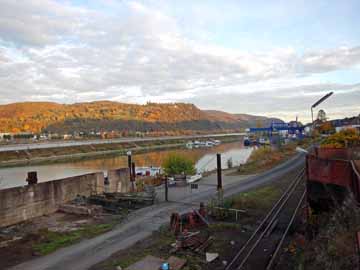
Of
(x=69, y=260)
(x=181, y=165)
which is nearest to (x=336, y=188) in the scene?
(x=69, y=260)

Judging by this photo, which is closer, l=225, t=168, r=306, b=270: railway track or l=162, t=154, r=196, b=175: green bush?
l=225, t=168, r=306, b=270: railway track

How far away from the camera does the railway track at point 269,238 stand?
411 inches

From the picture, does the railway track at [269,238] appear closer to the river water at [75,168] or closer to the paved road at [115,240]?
the paved road at [115,240]

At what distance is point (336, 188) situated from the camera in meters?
10.6

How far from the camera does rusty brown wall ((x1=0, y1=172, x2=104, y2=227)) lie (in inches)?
656

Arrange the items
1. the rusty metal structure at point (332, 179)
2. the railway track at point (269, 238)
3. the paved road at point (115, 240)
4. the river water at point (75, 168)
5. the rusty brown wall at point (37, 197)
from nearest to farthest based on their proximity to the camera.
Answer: the rusty metal structure at point (332, 179)
the railway track at point (269, 238)
the paved road at point (115, 240)
the rusty brown wall at point (37, 197)
the river water at point (75, 168)

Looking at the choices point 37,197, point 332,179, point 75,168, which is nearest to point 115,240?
point 37,197

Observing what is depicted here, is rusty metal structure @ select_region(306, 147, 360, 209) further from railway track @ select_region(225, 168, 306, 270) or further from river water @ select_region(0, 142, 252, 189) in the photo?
river water @ select_region(0, 142, 252, 189)

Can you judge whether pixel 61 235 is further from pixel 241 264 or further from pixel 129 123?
pixel 129 123

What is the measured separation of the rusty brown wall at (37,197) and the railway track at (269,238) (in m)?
12.0

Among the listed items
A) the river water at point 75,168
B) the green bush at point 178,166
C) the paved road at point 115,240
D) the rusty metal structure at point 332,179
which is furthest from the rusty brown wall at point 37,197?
the river water at point 75,168

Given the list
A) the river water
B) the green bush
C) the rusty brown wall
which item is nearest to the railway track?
the rusty brown wall

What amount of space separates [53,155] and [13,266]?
6843 centimetres

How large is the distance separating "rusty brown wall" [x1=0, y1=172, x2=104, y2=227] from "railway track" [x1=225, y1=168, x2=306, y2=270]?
12.0m
